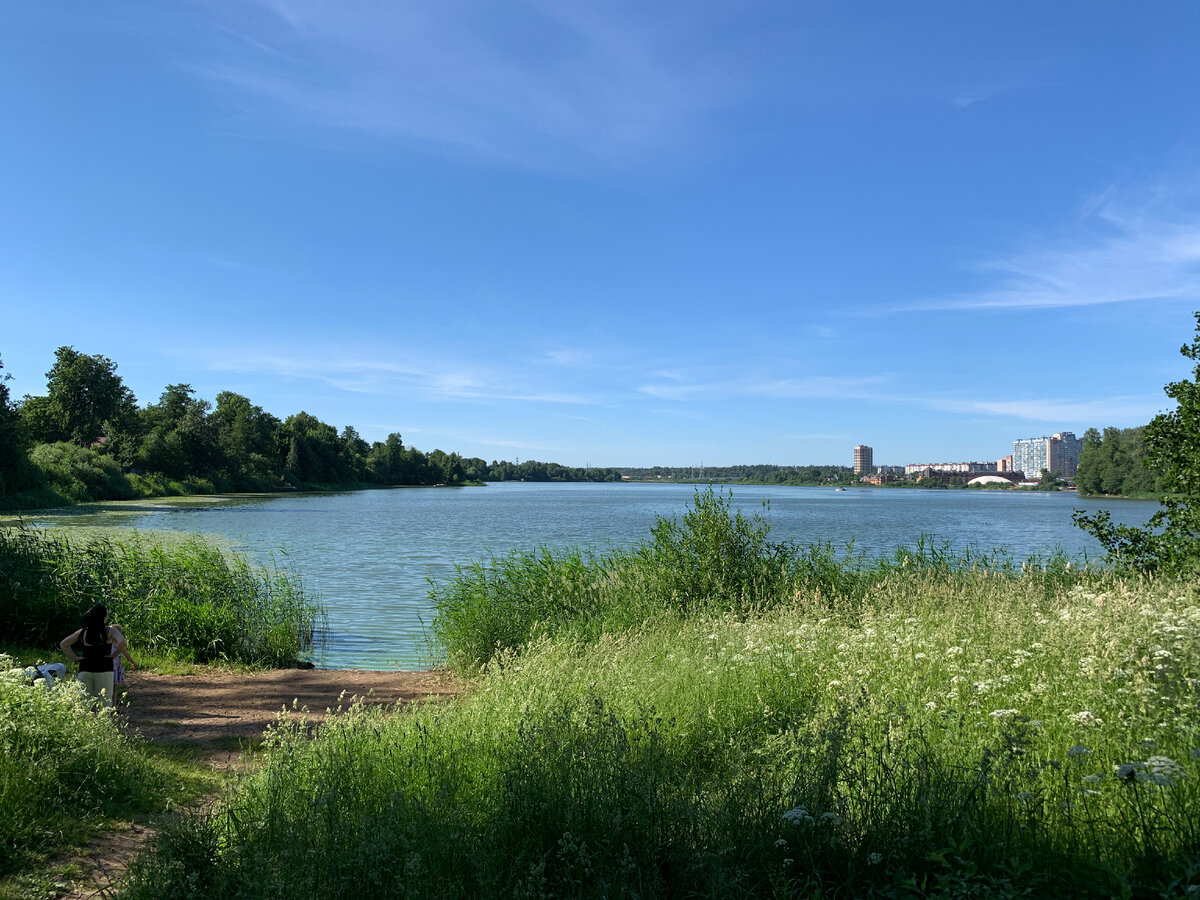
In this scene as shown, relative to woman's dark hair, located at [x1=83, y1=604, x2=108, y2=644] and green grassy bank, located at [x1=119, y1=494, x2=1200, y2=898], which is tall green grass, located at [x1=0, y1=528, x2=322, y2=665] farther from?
green grassy bank, located at [x1=119, y1=494, x2=1200, y2=898]

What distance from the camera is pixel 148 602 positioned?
13945 millimetres

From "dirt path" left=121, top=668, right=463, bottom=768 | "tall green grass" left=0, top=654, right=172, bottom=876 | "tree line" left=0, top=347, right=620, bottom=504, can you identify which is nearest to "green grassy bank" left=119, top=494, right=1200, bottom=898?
"tall green grass" left=0, top=654, right=172, bottom=876

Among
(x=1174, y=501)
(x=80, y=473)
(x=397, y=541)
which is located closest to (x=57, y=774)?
(x=1174, y=501)

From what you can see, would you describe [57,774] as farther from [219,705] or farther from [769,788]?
[769,788]

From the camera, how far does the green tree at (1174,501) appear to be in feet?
36.2

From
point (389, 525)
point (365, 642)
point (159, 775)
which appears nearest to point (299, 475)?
point (389, 525)

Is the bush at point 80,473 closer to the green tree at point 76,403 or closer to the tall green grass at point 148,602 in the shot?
the green tree at point 76,403

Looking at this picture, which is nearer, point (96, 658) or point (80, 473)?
point (96, 658)

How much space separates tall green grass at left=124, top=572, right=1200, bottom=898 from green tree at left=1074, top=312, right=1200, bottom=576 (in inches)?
225

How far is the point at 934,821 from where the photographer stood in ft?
12.4

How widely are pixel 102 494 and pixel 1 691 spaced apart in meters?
71.8

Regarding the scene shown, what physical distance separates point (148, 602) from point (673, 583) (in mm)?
9905

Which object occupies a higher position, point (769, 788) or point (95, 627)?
point (95, 627)

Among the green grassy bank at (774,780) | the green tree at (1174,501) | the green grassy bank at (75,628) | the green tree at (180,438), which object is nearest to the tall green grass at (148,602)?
the green grassy bank at (75,628)
